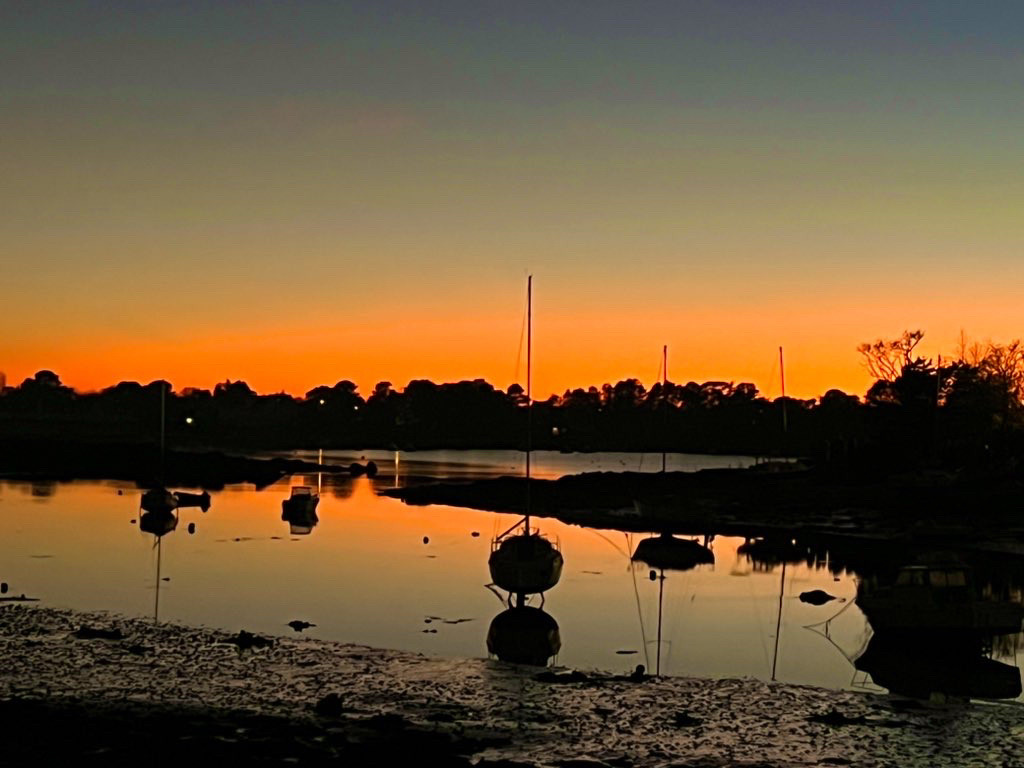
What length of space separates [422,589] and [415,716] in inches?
1049

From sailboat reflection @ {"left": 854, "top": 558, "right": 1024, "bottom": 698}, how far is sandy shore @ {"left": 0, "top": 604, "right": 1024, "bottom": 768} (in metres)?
6.31

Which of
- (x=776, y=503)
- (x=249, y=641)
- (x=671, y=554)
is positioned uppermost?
(x=776, y=503)

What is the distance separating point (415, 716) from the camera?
25500mm

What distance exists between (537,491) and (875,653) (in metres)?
82.2

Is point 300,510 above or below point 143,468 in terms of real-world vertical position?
below

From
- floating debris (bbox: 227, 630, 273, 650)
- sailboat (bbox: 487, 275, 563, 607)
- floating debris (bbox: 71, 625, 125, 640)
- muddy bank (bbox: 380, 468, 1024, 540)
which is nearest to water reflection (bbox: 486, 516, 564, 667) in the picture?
sailboat (bbox: 487, 275, 563, 607)

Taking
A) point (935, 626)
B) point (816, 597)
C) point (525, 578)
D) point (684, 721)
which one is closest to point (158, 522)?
point (525, 578)

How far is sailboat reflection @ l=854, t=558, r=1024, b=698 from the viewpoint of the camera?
3553 cm

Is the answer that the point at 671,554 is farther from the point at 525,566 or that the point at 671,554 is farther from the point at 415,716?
the point at 415,716

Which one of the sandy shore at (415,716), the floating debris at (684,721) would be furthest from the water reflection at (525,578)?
the floating debris at (684,721)

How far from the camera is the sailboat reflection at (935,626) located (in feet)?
117

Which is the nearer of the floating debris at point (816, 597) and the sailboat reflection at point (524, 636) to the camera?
the sailboat reflection at point (524, 636)

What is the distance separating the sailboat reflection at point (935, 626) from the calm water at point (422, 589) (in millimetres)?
1198

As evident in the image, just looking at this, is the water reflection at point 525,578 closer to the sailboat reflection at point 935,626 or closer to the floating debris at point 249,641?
the floating debris at point 249,641
